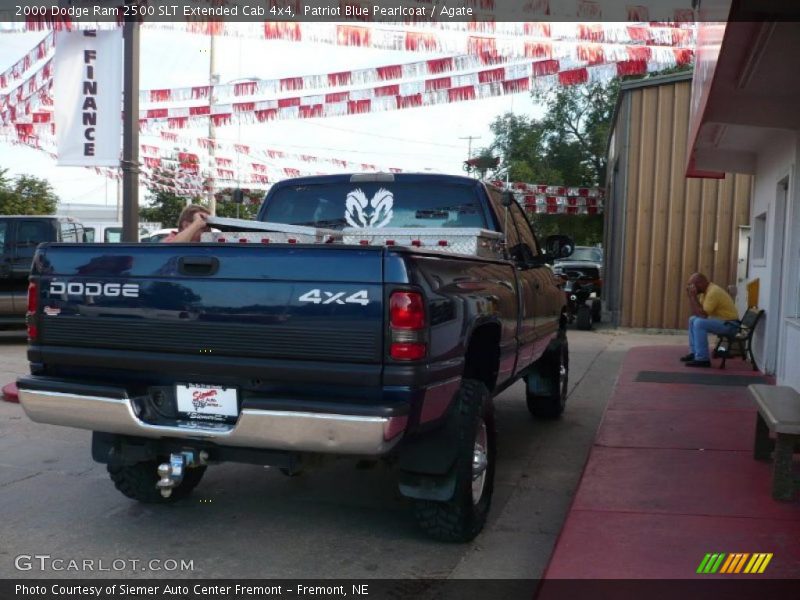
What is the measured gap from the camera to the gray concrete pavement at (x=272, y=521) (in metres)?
4.09

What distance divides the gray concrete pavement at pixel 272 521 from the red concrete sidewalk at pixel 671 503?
0.28 meters

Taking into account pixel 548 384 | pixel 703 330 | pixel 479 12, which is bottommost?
pixel 548 384

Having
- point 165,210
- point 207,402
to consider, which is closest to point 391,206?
point 207,402

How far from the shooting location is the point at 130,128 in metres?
7.71

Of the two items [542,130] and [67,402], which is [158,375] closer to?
[67,402]

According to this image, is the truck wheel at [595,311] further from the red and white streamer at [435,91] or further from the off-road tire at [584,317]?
the red and white streamer at [435,91]

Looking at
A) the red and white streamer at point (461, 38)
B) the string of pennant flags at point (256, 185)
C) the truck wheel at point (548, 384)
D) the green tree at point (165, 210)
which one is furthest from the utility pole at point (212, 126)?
the green tree at point (165, 210)

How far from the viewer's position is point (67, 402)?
13.1ft

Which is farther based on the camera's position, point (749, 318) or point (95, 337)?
point (749, 318)

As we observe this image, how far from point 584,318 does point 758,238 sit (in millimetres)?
5798

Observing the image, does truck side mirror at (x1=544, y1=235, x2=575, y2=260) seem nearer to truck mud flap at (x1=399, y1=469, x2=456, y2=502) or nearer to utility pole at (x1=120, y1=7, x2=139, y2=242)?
truck mud flap at (x1=399, y1=469, x2=456, y2=502)

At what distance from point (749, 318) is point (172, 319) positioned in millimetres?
8636

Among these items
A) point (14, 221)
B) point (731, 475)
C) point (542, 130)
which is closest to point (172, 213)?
point (542, 130)

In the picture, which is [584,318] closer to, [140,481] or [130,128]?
[130,128]
